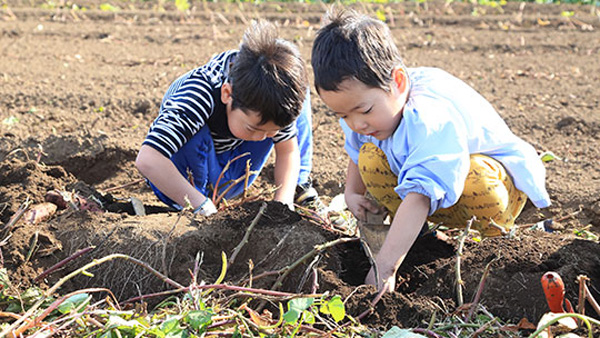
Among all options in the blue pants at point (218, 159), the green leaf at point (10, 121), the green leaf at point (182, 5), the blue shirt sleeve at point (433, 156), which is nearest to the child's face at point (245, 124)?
the blue pants at point (218, 159)

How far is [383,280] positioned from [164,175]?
3.49 feet

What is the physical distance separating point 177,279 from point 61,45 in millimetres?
4607

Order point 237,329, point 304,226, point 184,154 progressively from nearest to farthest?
point 237,329 → point 304,226 → point 184,154

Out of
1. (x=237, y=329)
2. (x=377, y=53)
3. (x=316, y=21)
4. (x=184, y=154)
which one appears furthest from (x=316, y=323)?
(x=316, y=21)

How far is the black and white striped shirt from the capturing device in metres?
2.78

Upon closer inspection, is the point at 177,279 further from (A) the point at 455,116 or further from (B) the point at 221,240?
(A) the point at 455,116

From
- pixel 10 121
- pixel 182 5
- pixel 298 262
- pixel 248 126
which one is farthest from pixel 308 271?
pixel 182 5

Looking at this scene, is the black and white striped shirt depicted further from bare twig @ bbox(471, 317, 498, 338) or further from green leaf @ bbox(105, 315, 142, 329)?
bare twig @ bbox(471, 317, 498, 338)

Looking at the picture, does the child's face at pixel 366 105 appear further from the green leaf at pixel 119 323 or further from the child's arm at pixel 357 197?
the green leaf at pixel 119 323

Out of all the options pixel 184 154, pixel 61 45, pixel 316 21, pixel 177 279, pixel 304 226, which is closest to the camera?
pixel 177 279

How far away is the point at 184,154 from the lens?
2.99 m

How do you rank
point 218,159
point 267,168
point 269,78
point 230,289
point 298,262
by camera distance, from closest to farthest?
1. point 230,289
2. point 298,262
3. point 269,78
4. point 218,159
5. point 267,168

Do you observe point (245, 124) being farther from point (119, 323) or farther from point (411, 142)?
point (119, 323)

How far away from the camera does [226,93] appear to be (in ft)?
8.99
